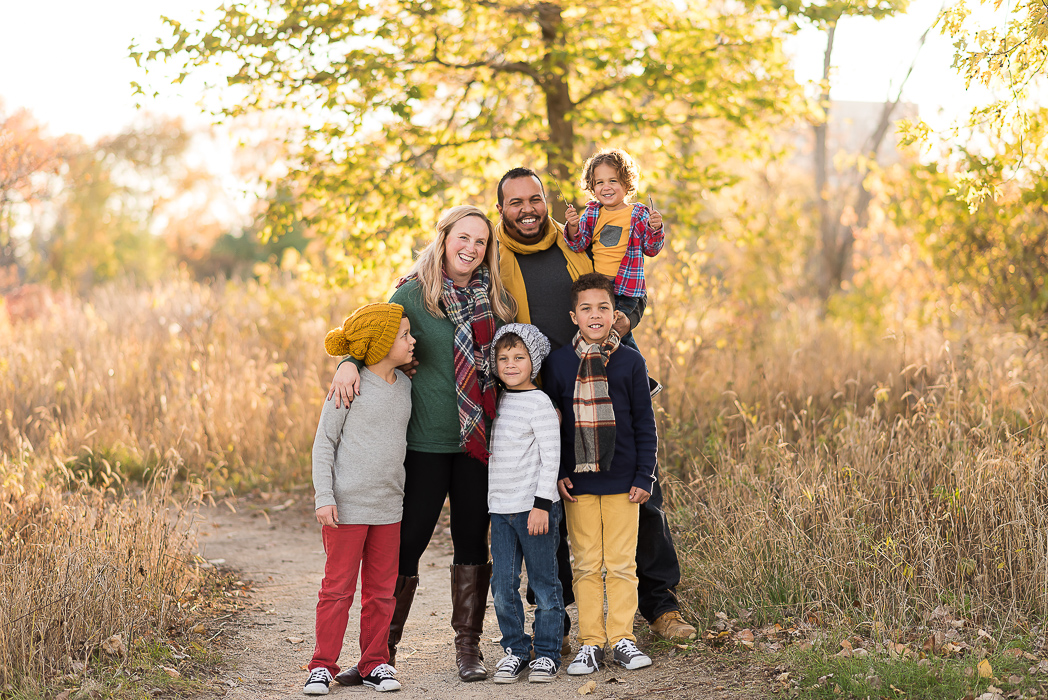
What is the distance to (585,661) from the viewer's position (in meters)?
3.97

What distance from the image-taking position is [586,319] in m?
3.98

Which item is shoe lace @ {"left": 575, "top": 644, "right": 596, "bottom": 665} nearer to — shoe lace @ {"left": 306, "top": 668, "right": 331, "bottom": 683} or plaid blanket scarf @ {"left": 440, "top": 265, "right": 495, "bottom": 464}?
plaid blanket scarf @ {"left": 440, "top": 265, "right": 495, "bottom": 464}

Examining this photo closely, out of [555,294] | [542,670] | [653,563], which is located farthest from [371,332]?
[653,563]

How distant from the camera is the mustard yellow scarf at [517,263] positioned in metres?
4.22

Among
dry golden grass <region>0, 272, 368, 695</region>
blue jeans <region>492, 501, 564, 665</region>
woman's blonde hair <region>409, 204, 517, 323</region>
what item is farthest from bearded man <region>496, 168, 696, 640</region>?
dry golden grass <region>0, 272, 368, 695</region>

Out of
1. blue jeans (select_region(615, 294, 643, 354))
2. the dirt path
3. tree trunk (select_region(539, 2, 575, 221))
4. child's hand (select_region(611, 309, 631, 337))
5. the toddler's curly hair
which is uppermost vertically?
tree trunk (select_region(539, 2, 575, 221))

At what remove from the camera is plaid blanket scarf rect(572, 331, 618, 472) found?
3.95 meters

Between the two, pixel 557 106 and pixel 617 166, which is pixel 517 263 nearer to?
pixel 617 166

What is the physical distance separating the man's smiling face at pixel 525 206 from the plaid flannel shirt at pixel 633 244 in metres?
0.26

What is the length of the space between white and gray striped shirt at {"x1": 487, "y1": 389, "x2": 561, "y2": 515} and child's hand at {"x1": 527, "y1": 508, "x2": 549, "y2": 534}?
2.0 inches

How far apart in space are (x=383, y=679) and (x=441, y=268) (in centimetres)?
183

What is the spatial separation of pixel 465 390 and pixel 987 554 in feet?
8.83

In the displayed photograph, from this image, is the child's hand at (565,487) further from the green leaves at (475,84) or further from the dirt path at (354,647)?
the green leaves at (475,84)

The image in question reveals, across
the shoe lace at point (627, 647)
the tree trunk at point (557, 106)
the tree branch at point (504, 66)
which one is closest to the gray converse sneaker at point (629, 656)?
the shoe lace at point (627, 647)
